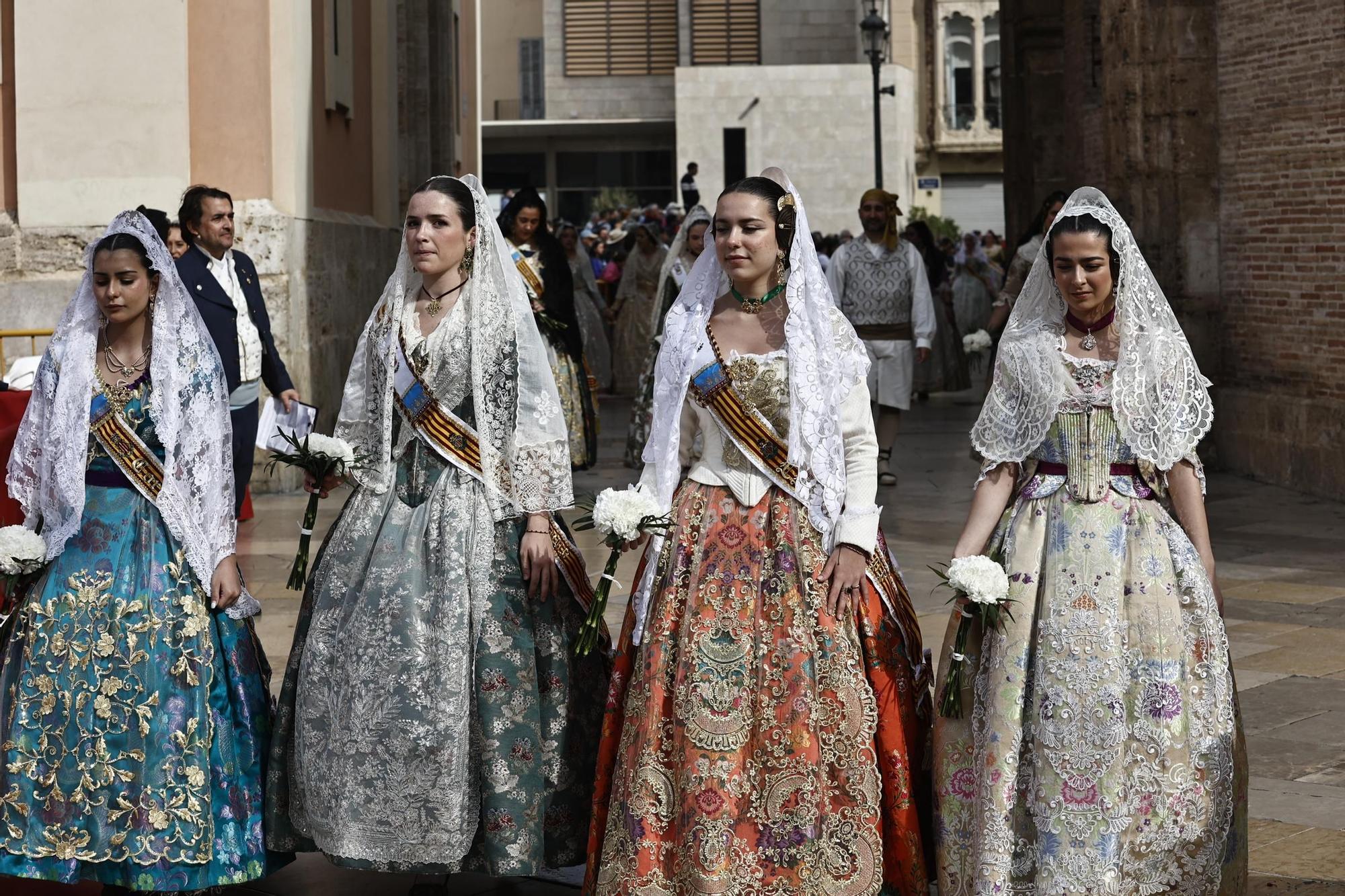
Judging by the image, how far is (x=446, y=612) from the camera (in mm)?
4730

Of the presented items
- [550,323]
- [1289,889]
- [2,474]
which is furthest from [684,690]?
[550,323]

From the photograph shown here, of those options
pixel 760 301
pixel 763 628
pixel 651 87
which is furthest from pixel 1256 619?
pixel 651 87

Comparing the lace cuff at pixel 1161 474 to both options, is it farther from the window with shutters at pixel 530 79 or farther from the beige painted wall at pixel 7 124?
the window with shutters at pixel 530 79

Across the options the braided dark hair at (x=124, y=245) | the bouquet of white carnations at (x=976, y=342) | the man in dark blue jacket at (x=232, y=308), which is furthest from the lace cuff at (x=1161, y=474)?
the bouquet of white carnations at (x=976, y=342)

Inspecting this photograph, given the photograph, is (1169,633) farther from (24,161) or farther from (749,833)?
(24,161)

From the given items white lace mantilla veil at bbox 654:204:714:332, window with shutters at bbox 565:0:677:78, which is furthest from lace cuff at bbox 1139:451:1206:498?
window with shutters at bbox 565:0:677:78

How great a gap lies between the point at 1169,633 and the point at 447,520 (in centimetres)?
183

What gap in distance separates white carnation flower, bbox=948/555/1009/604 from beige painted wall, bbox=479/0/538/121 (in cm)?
4427

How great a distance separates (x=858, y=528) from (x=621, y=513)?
595 millimetres

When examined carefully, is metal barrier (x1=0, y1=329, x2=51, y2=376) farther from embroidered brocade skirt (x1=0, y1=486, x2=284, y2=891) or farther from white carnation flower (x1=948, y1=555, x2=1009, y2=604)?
white carnation flower (x1=948, y1=555, x2=1009, y2=604)

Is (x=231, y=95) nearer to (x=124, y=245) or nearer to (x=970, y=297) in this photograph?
(x=124, y=245)

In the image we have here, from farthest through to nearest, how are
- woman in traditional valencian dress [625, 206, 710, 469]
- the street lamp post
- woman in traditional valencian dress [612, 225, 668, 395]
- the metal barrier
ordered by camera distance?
the street lamp post → woman in traditional valencian dress [612, 225, 668, 395] → woman in traditional valencian dress [625, 206, 710, 469] → the metal barrier

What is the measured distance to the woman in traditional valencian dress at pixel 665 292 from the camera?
1122 cm

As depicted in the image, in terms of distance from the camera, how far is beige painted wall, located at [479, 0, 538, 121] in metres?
48.5
